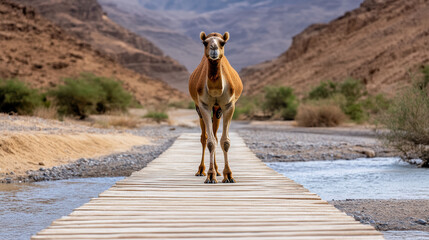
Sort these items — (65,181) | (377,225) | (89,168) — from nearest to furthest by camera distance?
(377,225) < (65,181) < (89,168)

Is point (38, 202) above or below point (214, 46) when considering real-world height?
below

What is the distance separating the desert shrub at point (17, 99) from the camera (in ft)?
82.7

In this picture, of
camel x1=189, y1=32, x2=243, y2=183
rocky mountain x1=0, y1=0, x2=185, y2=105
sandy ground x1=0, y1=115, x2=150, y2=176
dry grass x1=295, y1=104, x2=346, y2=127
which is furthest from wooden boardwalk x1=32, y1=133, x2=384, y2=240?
rocky mountain x1=0, y1=0, x2=185, y2=105

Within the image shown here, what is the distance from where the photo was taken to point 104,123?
2325 centimetres

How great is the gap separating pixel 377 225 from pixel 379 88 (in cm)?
4420

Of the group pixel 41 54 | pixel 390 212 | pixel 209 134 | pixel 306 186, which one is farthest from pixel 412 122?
pixel 41 54

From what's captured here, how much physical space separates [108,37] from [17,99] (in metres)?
82.1

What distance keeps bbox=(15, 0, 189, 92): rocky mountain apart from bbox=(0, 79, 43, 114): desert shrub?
65154 millimetres

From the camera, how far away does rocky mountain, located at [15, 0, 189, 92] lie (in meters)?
96.0

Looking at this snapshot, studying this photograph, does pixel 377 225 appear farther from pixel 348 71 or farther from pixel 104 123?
pixel 348 71

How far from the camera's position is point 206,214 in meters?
4.94

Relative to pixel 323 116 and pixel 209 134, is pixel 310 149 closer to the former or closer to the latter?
pixel 209 134

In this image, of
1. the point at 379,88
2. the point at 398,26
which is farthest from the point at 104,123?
the point at 398,26

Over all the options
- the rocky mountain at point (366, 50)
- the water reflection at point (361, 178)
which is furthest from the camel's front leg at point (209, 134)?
the rocky mountain at point (366, 50)
